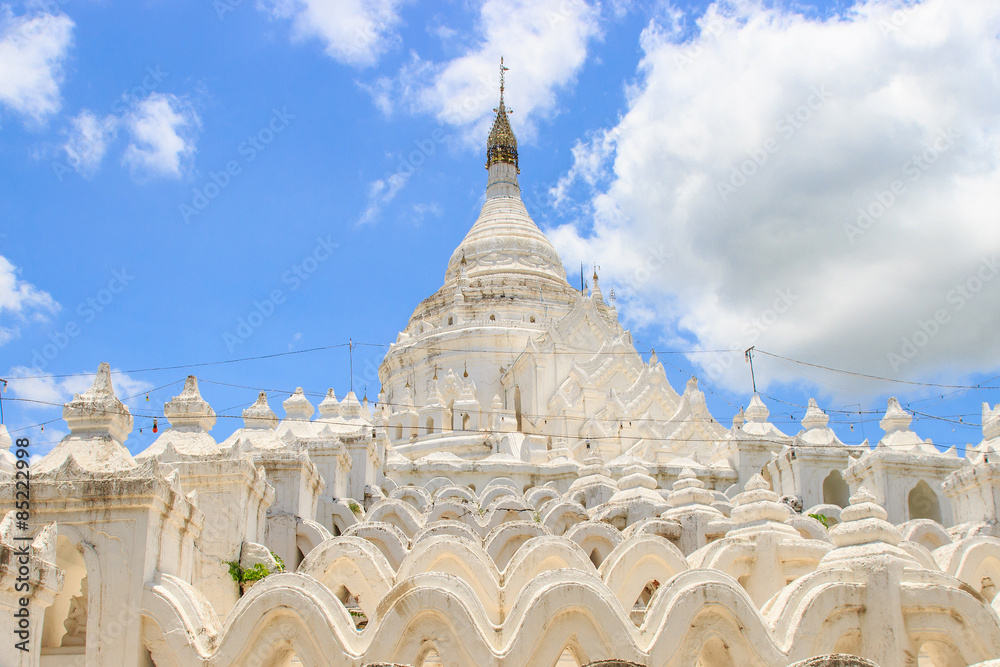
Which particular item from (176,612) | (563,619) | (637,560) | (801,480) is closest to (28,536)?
(176,612)

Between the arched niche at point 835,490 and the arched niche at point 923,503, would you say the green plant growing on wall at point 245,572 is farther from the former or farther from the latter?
the arched niche at point 835,490

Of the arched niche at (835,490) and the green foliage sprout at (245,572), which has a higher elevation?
the arched niche at (835,490)

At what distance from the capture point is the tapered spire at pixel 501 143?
6038 centimetres

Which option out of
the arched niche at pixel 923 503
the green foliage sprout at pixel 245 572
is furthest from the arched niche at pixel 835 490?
the green foliage sprout at pixel 245 572

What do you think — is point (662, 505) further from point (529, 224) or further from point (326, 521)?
point (529, 224)

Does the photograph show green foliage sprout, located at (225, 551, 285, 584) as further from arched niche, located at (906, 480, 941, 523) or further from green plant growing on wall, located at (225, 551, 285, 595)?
arched niche, located at (906, 480, 941, 523)

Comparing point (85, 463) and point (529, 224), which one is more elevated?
point (529, 224)

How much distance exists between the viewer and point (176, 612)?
35.0ft

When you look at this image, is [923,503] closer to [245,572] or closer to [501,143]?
[245,572]

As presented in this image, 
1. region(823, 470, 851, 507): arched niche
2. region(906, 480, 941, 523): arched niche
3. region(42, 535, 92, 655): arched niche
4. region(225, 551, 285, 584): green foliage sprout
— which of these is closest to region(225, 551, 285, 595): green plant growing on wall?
region(225, 551, 285, 584): green foliage sprout

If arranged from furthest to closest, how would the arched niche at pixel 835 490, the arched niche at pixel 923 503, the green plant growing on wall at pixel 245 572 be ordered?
the arched niche at pixel 835 490 < the arched niche at pixel 923 503 < the green plant growing on wall at pixel 245 572

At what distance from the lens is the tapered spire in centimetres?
6038

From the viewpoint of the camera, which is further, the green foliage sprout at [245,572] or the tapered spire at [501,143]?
the tapered spire at [501,143]

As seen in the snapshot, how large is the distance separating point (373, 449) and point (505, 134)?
125 feet
